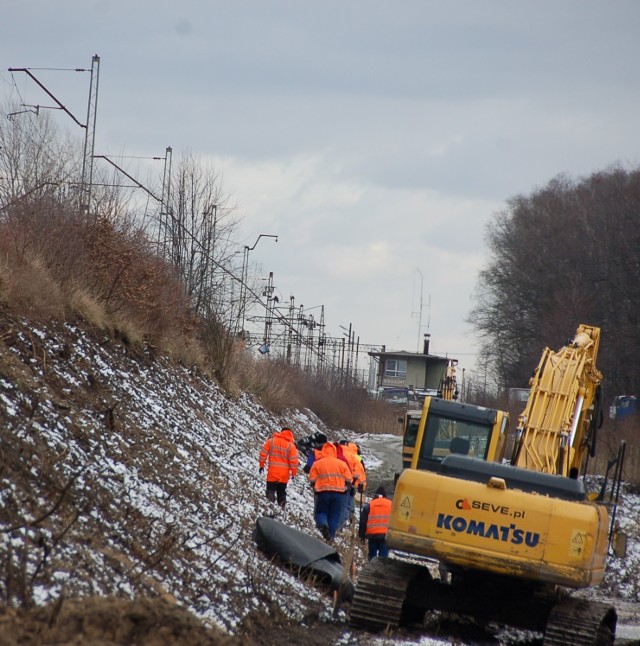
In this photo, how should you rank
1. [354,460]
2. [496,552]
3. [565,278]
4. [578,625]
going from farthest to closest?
[565,278] < [354,460] < [496,552] < [578,625]

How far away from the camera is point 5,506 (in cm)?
897

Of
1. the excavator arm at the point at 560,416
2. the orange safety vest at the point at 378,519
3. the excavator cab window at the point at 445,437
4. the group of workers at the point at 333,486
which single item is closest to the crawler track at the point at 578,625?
the excavator arm at the point at 560,416

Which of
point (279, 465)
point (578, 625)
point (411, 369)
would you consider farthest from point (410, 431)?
point (411, 369)

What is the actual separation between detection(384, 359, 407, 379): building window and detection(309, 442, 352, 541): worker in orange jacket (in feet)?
333

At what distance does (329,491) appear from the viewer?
53.4 ft

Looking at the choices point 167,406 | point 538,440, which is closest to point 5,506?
point 538,440

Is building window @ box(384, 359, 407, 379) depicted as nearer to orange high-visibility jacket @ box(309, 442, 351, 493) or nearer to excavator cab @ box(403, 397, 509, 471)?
excavator cab @ box(403, 397, 509, 471)

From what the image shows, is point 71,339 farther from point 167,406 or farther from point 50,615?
point 50,615

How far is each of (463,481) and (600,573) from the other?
66.9 inches

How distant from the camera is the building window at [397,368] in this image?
387 feet

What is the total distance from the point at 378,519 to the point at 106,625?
355 inches

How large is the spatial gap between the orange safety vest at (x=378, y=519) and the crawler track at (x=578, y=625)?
460 centimetres

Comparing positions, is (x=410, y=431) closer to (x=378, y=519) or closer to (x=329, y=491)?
(x=329, y=491)

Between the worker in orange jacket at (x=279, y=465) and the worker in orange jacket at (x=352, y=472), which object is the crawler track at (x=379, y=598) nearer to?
the worker in orange jacket at (x=352, y=472)
